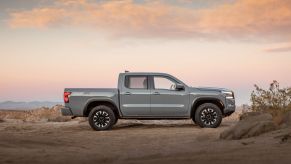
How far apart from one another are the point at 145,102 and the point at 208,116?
216 cm

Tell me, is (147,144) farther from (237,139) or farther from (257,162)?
(257,162)

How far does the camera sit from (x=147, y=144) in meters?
14.0

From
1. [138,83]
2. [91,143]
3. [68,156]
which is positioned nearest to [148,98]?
[138,83]

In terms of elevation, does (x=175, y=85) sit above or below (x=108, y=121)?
above

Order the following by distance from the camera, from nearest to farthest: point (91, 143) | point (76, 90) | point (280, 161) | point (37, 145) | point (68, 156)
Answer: point (280, 161)
point (68, 156)
point (37, 145)
point (91, 143)
point (76, 90)

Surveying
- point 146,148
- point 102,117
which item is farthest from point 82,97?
point 146,148

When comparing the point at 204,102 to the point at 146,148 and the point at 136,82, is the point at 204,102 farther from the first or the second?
the point at 146,148

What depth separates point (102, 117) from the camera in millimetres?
18656

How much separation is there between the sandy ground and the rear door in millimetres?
1382

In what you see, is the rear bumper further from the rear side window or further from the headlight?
the headlight

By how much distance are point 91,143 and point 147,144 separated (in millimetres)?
1562

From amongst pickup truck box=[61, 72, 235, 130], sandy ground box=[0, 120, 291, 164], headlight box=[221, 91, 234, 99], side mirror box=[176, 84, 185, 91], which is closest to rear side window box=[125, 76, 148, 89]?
pickup truck box=[61, 72, 235, 130]

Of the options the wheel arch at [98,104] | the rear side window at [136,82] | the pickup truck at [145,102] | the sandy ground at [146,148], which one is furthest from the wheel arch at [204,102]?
the wheel arch at [98,104]

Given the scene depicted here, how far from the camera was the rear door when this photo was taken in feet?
61.8
